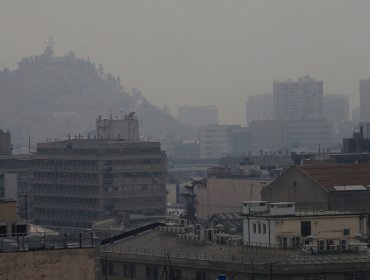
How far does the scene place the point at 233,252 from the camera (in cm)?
7106

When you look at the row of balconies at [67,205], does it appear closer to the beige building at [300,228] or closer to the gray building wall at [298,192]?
the gray building wall at [298,192]

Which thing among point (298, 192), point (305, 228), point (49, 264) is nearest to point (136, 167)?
point (298, 192)

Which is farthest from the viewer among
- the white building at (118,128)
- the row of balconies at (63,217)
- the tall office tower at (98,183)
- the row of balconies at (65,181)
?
the white building at (118,128)

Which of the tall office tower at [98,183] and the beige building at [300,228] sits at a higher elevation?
the tall office tower at [98,183]

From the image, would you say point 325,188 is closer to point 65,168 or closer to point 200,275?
point 200,275

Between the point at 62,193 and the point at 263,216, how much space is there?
92368 millimetres

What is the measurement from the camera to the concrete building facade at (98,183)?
160 m

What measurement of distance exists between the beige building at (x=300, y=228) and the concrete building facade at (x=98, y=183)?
8226cm

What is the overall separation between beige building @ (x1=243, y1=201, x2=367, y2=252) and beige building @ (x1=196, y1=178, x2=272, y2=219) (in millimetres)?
75385

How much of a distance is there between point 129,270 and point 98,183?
8512cm

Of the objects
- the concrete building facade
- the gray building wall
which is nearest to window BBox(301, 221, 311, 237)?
the gray building wall

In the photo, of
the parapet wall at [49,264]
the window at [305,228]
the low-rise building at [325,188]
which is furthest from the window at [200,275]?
the parapet wall at [49,264]

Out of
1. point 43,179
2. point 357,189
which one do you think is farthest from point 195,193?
point 357,189

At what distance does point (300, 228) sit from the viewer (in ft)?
237
